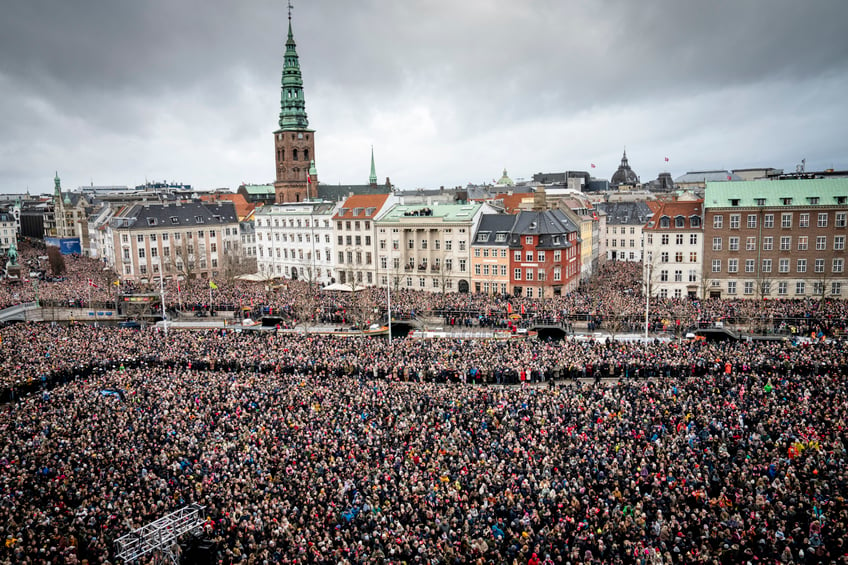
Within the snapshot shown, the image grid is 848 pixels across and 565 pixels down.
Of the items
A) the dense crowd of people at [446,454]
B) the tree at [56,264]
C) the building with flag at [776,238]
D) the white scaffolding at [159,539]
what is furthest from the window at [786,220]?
the tree at [56,264]

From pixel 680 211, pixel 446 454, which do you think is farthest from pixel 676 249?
pixel 446 454

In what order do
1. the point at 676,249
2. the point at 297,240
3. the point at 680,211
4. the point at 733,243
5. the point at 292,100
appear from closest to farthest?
the point at 733,243, the point at 676,249, the point at 680,211, the point at 297,240, the point at 292,100

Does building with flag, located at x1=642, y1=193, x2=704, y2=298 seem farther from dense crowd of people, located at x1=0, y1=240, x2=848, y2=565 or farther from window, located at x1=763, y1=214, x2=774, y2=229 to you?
dense crowd of people, located at x1=0, y1=240, x2=848, y2=565

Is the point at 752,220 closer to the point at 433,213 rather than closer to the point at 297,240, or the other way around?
the point at 433,213

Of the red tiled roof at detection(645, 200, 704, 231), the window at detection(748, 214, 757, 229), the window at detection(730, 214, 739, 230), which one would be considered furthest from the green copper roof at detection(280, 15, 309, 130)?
the window at detection(748, 214, 757, 229)

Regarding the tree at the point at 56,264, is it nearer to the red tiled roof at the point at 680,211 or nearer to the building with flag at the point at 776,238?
the red tiled roof at the point at 680,211

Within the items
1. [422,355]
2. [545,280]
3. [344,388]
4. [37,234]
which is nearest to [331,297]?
[545,280]
